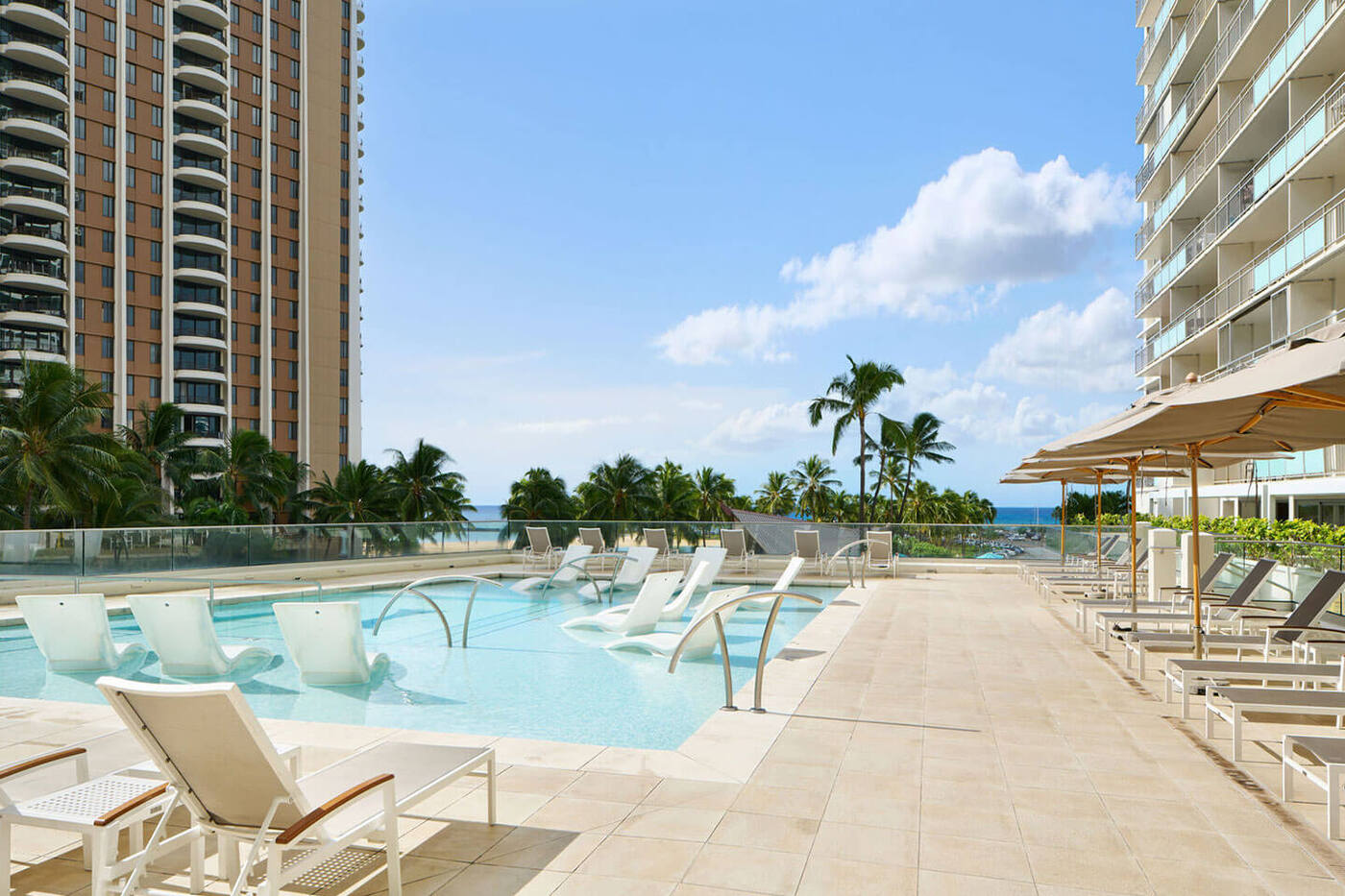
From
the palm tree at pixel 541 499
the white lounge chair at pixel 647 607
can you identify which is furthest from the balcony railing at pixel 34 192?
the white lounge chair at pixel 647 607

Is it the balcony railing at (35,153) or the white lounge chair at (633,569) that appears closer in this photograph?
the white lounge chair at (633,569)

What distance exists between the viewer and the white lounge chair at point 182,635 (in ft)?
29.3

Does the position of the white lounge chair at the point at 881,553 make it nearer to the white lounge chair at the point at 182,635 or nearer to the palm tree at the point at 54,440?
the white lounge chair at the point at 182,635

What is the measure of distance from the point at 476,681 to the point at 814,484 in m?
53.4

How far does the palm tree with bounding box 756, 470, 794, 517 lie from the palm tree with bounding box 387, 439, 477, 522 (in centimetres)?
2733

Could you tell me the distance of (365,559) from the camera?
1972 centimetres

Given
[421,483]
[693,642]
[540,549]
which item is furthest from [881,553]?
[421,483]

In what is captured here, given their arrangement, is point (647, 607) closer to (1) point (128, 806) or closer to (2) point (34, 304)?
(1) point (128, 806)

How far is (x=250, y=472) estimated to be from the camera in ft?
133

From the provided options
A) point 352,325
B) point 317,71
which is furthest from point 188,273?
point 317,71

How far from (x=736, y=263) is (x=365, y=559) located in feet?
174

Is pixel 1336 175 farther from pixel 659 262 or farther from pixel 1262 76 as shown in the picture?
pixel 659 262

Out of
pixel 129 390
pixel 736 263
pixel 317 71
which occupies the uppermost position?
pixel 317 71

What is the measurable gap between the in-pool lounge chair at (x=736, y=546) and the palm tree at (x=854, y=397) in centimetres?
1988
